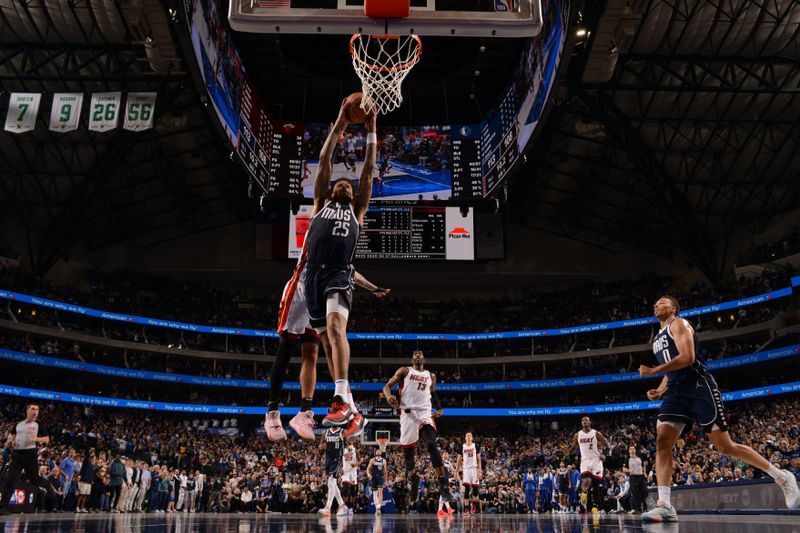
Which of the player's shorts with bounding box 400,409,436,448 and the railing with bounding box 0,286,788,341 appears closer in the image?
the player's shorts with bounding box 400,409,436,448

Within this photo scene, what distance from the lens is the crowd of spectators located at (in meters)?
17.9

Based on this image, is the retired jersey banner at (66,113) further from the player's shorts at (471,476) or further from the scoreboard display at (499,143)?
the player's shorts at (471,476)

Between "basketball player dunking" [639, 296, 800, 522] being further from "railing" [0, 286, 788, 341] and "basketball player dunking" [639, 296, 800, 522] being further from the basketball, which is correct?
"railing" [0, 286, 788, 341]

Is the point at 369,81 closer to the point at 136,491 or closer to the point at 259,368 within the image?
the point at 136,491

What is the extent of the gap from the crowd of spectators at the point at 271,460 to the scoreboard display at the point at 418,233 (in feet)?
25.0

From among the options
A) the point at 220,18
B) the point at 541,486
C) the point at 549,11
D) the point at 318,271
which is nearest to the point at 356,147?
the point at 220,18

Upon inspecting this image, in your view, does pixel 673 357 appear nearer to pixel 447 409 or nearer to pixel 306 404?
pixel 306 404

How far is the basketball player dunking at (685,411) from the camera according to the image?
21.1 feet

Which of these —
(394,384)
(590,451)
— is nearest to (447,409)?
(590,451)

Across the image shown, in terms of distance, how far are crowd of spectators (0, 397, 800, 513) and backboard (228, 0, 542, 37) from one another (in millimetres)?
9465

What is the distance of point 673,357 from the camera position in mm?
6715

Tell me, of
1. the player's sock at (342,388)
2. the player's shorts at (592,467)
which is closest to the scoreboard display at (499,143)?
the player's shorts at (592,467)

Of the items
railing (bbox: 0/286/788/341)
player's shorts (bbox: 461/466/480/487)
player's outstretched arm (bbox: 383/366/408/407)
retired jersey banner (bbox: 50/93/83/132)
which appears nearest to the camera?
player's outstretched arm (bbox: 383/366/408/407)

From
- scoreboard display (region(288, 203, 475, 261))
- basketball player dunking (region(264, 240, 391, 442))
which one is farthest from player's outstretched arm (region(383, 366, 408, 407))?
scoreboard display (region(288, 203, 475, 261))
